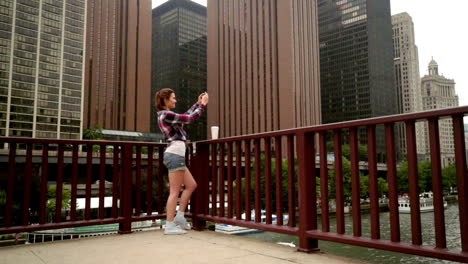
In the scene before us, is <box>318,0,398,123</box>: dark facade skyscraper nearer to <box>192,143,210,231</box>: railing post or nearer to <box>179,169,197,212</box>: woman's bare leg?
<box>192,143,210,231</box>: railing post

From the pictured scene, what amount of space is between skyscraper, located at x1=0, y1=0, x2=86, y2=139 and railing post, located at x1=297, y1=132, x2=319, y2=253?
72.2 m

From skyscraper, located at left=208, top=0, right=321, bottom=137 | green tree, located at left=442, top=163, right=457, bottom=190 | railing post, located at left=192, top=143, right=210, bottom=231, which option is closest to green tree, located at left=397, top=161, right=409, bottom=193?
green tree, located at left=442, top=163, right=457, bottom=190

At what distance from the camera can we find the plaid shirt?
3.76 meters

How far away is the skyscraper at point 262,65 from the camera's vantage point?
93.1 metres

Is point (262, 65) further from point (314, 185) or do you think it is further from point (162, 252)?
point (162, 252)

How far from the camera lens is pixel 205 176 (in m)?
4.31

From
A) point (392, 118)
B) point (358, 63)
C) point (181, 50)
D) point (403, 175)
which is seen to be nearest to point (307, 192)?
point (392, 118)

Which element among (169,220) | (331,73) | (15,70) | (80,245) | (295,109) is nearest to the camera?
(80,245)

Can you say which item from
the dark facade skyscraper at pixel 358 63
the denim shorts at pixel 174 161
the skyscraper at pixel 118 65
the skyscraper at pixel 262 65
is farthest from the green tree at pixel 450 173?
the dark facade skyscraper at pixel 358 63

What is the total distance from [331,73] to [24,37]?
3412 inches

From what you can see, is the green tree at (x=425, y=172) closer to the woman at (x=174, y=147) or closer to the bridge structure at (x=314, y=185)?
the bridge structure at (x=314, y=185)

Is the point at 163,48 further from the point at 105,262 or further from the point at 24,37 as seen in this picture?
the point at 105,262

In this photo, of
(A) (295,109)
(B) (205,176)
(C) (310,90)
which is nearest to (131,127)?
(A) (295,109)

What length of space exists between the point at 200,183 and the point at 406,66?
146m
